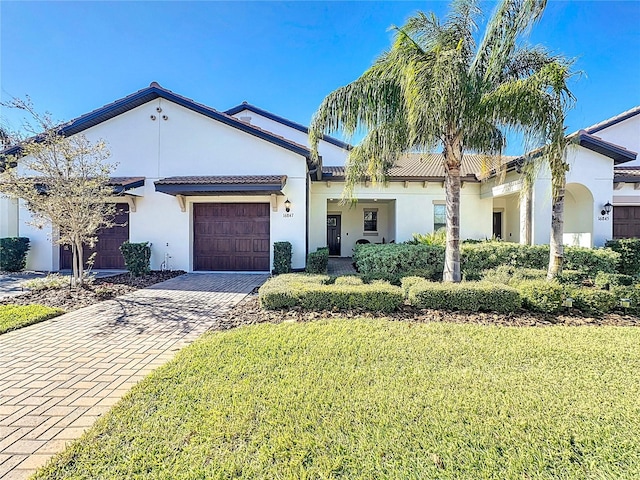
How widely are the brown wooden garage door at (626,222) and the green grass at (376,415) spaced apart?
41.5ft

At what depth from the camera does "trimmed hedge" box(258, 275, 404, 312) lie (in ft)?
20.2

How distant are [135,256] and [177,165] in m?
3.96

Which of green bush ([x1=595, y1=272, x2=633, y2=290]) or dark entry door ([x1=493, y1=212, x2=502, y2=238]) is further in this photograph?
dark entry door ([x1=493, y1=212, x2=502, y2=238])

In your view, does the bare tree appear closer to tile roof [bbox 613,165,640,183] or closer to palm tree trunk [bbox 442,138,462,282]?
palm tree trunk [bbox 442,138,462,282]

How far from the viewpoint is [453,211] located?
24.6 feet

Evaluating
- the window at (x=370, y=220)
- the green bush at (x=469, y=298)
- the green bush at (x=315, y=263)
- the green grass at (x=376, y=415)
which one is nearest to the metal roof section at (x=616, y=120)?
the window at (x=370, y=220)

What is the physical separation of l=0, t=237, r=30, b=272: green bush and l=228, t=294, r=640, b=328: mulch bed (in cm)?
1117

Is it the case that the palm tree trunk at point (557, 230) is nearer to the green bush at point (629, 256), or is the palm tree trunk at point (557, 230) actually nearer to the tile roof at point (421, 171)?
the tile roof at point (421, 171)

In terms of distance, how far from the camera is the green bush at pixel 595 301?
19.5 feet

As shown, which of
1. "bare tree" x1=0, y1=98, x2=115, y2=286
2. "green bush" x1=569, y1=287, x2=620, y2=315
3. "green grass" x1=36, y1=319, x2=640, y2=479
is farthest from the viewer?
"bare tree" x1=0, y1=98, x2=115, y2=286

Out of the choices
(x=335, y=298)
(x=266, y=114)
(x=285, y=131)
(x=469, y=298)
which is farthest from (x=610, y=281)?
(x=266, y=114)

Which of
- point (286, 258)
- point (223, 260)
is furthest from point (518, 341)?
point (223, 260)

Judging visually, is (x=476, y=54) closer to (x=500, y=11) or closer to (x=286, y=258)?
(x=500, y=11)

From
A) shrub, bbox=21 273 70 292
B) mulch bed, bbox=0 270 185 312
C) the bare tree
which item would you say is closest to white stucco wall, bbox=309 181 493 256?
mulch bed, bbox=0 270 185 312
